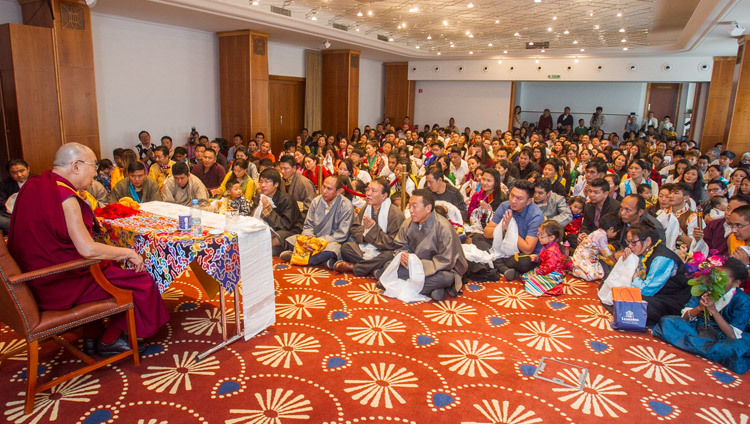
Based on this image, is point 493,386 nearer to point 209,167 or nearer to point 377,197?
point 377,197

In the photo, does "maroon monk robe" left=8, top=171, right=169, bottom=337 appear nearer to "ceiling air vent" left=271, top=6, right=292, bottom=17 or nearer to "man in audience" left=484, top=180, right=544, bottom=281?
"man in audience" left=484, top=180, right=544, bottom=281

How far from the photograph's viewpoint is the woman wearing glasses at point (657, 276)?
13.8 feet

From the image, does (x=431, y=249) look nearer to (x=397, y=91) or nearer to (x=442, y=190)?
(x=442, y=190)

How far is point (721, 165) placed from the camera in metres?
8.34

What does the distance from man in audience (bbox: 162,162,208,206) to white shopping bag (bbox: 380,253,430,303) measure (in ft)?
9.18

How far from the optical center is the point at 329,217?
5.81 metres

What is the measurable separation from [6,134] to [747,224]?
9085mm

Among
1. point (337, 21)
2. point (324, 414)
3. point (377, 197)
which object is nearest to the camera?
point (324, 414)

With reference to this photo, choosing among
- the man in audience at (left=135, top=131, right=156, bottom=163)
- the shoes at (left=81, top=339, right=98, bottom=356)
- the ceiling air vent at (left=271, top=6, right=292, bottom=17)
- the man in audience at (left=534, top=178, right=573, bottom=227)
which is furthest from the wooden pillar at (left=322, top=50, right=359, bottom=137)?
the shoes at (left=81, top=339, right=98, bottom=356)

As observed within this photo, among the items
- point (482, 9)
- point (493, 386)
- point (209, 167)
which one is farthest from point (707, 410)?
point (482, 9)

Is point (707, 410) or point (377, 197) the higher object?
point (377, 197)

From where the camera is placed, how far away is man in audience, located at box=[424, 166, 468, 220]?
636 cm

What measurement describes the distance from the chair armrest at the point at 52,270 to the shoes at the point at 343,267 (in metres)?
2.59

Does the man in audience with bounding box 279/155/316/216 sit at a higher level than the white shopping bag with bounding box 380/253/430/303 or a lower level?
higher
